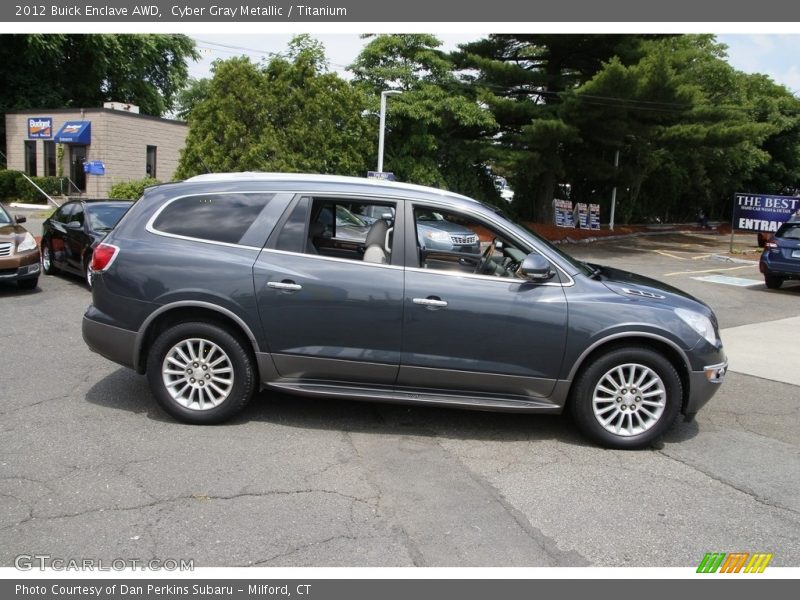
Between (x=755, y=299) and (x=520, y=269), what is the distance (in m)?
10.6

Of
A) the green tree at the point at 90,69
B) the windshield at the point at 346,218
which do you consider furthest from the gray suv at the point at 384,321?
the green tree at the point at 90,69

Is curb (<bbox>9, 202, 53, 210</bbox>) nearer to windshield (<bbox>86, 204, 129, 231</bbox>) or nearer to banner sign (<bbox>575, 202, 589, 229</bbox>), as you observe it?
windshield (<bbox>86, 204, 129, 231</bbox>)

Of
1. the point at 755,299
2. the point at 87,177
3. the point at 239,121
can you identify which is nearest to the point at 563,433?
the point at 755,299

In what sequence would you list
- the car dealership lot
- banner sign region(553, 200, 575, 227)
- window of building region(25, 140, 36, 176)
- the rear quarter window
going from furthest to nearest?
1. window of building region(25, 140, 36, 176)
2. banner sign region(553, 200, 575, 227)
3. the rear quarter window
4. the car dealership lot

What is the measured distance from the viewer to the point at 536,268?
4902 millimetres

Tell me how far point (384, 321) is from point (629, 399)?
1.89 meters

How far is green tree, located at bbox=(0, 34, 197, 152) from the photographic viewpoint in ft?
127

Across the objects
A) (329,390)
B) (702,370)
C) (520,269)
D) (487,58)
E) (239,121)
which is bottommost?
(329,390)

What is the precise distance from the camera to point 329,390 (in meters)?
5.10

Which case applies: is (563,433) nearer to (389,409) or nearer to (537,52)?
(389,409)

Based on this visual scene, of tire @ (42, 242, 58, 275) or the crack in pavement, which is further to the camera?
tire @ (42, 242, 58, 275)

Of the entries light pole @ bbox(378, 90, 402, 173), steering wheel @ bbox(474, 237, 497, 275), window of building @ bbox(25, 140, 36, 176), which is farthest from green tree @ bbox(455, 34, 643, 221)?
window of building @ bbox(25, 140, 36, 176)

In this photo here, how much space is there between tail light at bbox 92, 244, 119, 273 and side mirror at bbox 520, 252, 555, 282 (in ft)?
10.1

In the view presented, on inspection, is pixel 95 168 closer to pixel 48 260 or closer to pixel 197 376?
pixel 48 260
